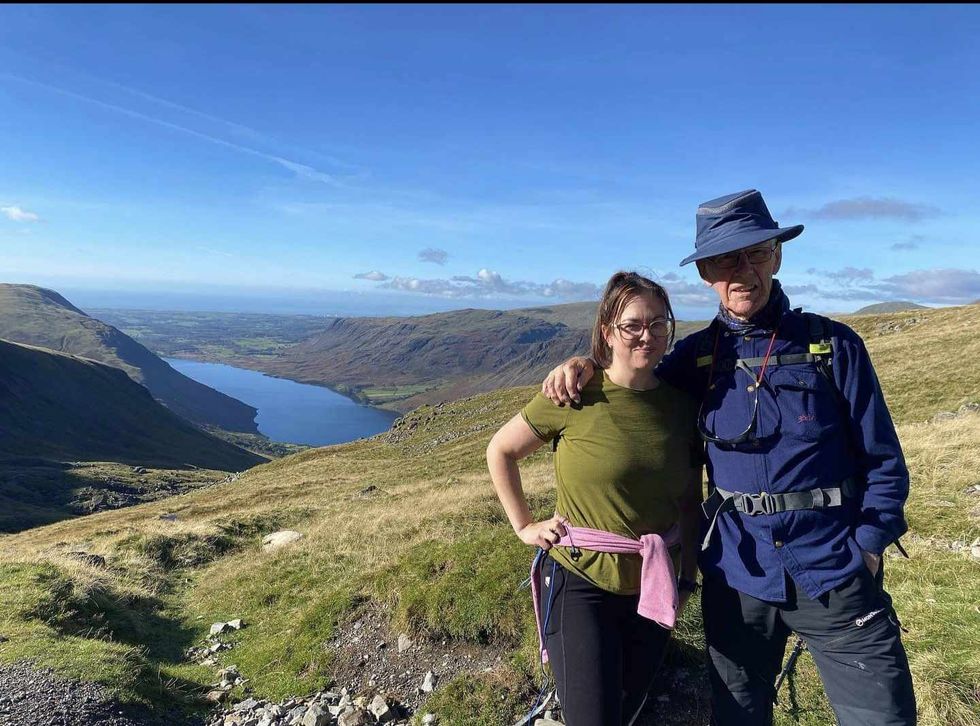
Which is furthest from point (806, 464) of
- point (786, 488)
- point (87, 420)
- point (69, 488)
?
point (87, 420)

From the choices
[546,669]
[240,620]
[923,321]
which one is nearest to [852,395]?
[546,669]

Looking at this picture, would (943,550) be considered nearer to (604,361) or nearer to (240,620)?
(604,361)

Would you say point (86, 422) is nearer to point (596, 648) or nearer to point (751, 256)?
point (596, 648)

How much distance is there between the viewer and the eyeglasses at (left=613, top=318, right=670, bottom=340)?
3.77 metres

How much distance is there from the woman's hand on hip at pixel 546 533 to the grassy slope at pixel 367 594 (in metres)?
3.80

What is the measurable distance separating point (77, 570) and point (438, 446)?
42762 mm

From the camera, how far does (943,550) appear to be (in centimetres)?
800

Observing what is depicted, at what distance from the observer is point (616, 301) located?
152 inches

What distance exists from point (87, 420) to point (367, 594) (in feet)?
457

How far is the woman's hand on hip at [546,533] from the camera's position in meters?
3.91

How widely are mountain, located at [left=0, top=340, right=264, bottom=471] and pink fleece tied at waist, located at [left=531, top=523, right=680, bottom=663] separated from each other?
110 m

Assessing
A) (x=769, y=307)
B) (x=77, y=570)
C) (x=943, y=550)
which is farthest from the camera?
(x=77, y=570)

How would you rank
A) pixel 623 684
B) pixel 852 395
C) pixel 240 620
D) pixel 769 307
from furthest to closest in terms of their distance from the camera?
pixel 240 620
pixel 623 684
pixel 769 307
pixel 852 395

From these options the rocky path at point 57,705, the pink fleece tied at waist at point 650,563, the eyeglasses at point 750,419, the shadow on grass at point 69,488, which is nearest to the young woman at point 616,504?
the pink fleece tied at waist at point 650,563
